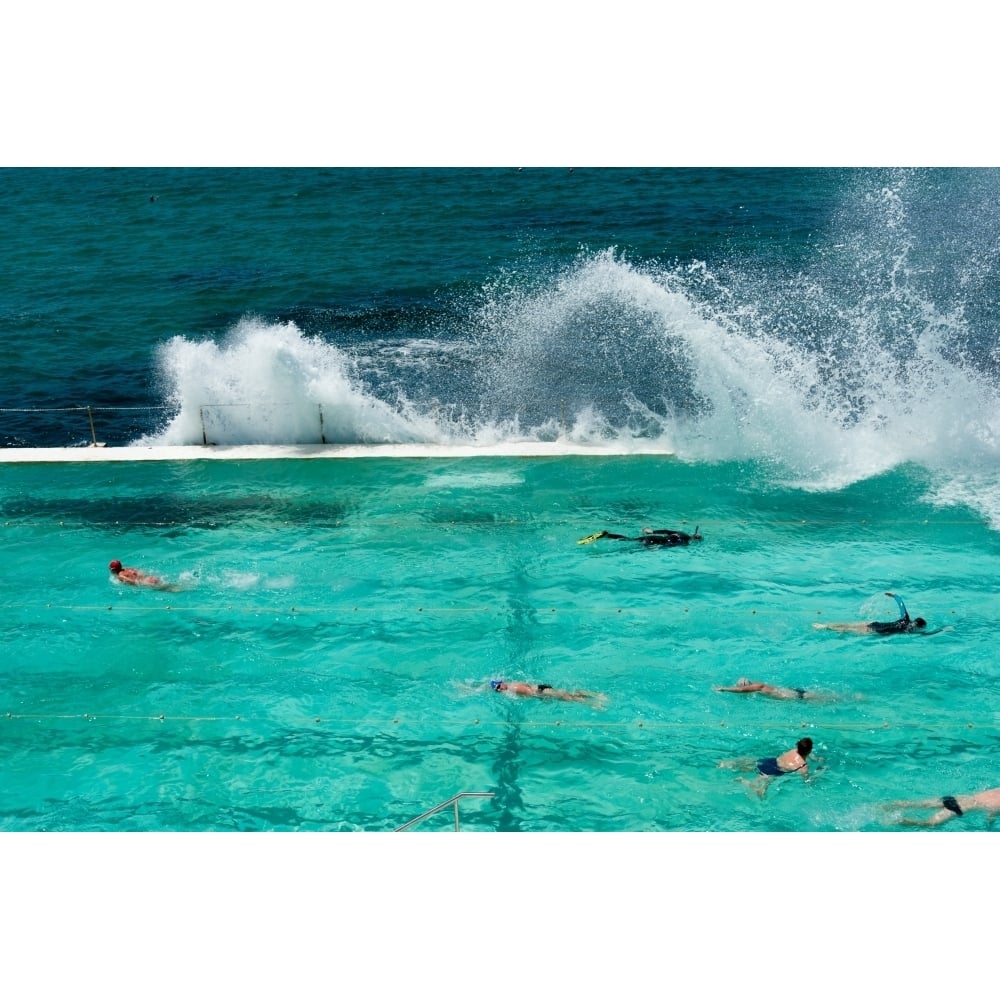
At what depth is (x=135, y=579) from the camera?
52.2ft

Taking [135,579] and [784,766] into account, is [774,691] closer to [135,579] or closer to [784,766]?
[784,766]

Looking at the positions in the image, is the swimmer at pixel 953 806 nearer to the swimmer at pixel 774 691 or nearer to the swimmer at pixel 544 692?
the swimmer at pixel 774 691

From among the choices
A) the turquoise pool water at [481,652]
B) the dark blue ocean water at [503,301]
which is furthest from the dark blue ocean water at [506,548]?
the dark blue ocean water at [503,301]

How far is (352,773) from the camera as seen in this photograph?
475 inches

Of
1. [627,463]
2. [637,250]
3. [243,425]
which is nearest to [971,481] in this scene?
[627,463]

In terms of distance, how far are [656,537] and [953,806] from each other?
676 centimetres

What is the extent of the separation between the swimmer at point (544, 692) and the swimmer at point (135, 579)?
5.77m

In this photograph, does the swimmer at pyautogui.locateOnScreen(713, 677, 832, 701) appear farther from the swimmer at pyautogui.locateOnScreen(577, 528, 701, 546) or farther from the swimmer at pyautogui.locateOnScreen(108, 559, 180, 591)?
the swimmer at pyautogui.locateOnScreen(108, 559, 180, 591)

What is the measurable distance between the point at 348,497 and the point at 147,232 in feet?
102

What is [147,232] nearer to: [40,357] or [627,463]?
[40,357]

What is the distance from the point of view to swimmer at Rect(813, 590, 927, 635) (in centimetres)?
1434

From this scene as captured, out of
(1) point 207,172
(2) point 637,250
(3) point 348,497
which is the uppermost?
(1) point 207,172

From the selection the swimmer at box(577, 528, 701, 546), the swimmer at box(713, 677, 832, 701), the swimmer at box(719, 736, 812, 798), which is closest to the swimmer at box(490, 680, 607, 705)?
the swimmer at box(713, 677, 832, 701)

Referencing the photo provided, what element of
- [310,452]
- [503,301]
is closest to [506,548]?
[310,452]
